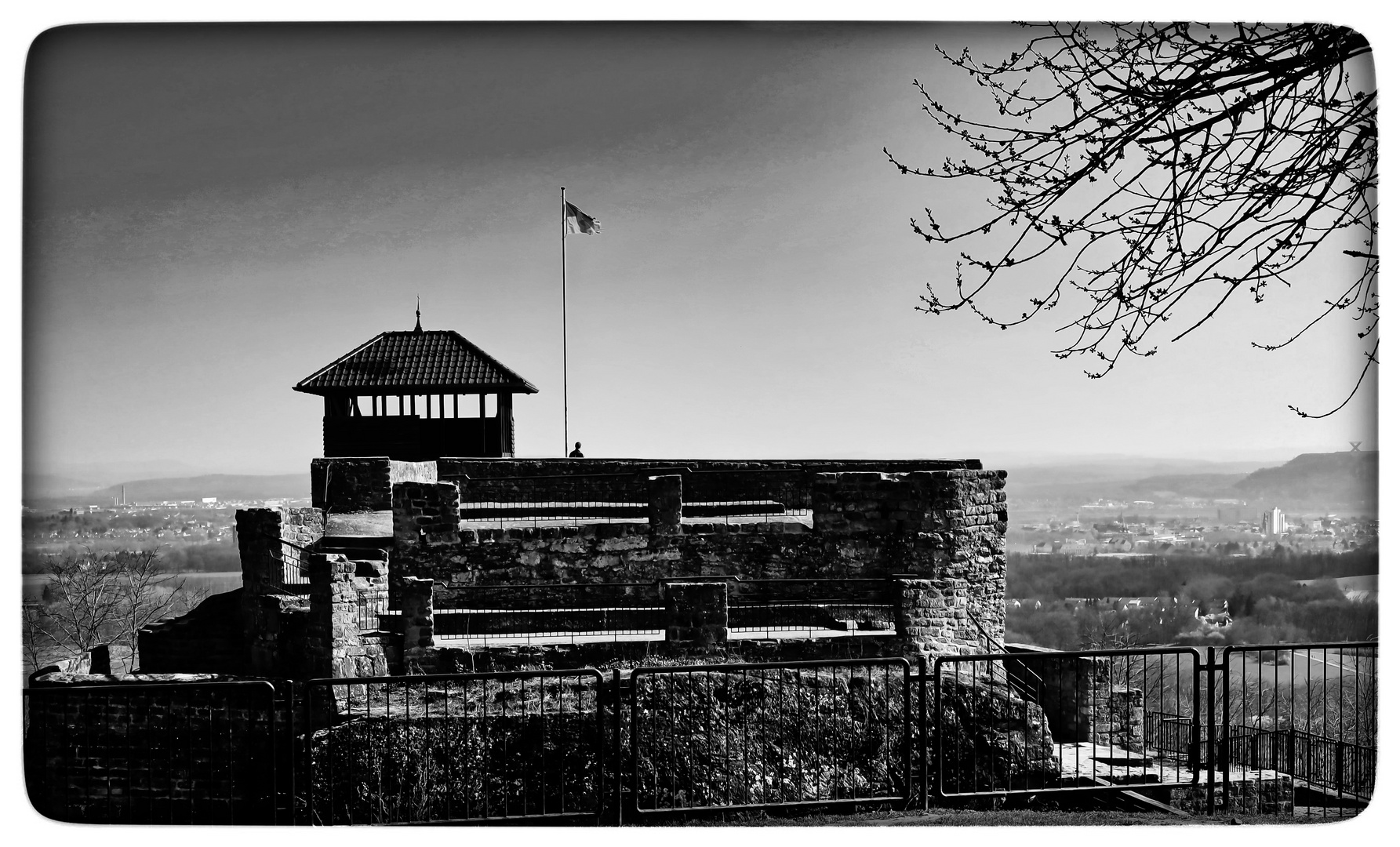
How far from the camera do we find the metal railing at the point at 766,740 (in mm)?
5820

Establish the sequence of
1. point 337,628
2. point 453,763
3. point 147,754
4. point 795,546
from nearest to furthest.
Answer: point 453,763 → point 147,754 → point 337,628 → point 795,546

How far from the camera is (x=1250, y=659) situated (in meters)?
16.3

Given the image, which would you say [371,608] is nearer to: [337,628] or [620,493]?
[337,628]

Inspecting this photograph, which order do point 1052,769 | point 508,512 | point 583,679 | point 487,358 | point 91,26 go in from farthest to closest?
1. point 487,358
2. point 508,512
3. point 583,679
4. point 1052,769
5. point 91,26

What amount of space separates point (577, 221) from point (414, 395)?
4162 millimetres

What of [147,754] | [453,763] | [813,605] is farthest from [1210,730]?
[147,754]

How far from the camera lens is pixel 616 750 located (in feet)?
17.2

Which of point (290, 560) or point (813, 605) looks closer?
point (813, 605)

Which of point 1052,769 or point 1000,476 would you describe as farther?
point 1000,476

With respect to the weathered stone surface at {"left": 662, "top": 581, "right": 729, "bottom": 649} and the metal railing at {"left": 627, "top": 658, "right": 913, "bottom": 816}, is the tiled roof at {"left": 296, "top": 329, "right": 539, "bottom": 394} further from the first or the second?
the metal railing at {"left": 627, "top": 658, "right": 913, "bottom": 816}

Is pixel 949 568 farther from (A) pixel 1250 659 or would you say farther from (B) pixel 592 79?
(A) pixel 1250 659

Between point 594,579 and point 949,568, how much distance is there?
284 cm

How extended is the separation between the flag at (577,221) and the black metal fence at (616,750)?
4970 mm

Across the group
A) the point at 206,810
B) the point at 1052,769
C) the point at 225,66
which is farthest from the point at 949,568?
the point at 225,66
